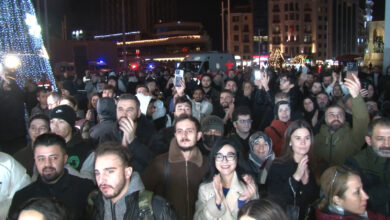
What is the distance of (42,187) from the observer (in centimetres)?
355

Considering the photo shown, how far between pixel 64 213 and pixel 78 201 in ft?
2.86

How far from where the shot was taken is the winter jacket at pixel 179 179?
422cm

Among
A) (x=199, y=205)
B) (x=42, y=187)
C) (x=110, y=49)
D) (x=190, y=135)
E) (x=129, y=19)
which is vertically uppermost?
(x=129, y=19)

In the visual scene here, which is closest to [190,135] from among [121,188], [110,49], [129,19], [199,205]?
[199,205]

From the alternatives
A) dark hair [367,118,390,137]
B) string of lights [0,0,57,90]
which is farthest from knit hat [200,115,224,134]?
string of lights [0,0,57,90]

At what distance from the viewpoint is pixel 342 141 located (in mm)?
5234

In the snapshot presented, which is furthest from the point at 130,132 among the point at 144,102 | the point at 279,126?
the point at 144,102

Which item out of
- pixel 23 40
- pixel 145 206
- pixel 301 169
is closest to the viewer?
pixel 145 206

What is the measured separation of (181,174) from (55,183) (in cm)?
124

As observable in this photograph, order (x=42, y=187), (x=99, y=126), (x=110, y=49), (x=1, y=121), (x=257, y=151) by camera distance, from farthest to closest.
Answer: (x=110, y=49), (x=1, y=121), (x=99, y=126), (x=257, y=151), (x=42, y=187)

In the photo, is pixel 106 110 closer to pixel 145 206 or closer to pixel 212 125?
pixel 212 125

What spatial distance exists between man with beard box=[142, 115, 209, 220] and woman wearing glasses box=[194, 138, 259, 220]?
0.32 metres

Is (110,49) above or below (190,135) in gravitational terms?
above

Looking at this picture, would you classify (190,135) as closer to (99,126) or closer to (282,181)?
(282,181)
